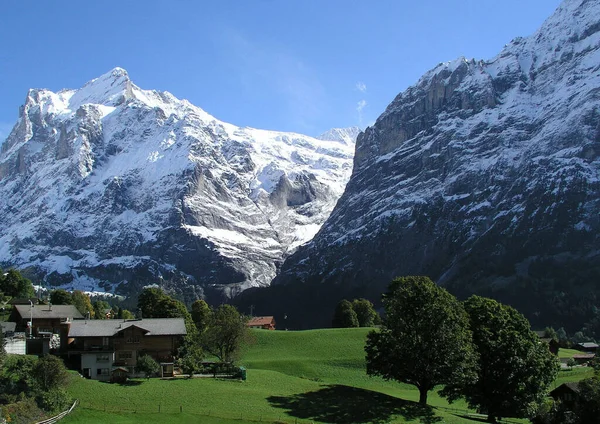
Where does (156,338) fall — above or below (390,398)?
above

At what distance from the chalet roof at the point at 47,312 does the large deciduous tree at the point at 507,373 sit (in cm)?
5406

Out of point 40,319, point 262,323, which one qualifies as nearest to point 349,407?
point 40,319


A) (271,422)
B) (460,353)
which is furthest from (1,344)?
(460,353)

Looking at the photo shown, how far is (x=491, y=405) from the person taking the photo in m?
68.6

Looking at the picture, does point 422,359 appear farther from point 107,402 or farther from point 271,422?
point 107,402

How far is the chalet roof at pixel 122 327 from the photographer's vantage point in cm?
8031

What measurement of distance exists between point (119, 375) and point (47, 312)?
88.4ft

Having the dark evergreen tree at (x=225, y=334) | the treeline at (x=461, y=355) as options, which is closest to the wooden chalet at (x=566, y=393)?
the treeline at (x=461, y=355)

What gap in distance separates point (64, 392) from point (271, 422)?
18.0 meters

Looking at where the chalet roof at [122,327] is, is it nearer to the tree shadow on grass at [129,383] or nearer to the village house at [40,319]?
the village house at [40,319]

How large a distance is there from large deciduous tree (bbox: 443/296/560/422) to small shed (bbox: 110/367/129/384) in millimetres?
33368

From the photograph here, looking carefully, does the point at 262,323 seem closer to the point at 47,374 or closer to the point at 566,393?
the point at 566,393

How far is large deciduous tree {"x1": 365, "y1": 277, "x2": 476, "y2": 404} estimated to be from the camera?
66.2m

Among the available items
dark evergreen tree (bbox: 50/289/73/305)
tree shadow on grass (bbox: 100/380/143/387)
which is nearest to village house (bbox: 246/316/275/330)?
dark evergreen tree (bbox: 50/289/73/305)
